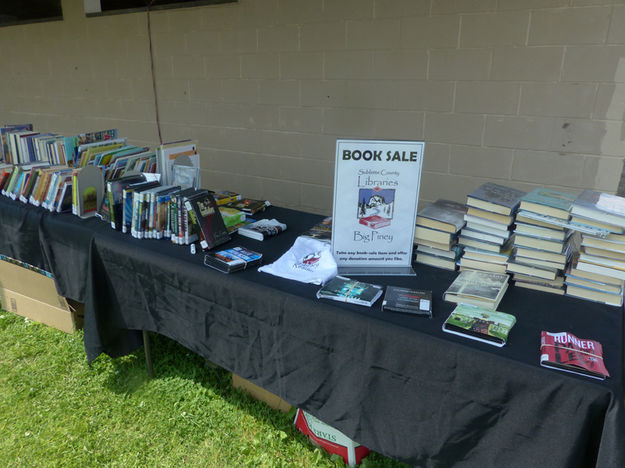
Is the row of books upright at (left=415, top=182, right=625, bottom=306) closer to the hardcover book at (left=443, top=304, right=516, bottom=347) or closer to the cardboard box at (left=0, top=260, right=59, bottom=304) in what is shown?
the hardcover book at (left=443, top=304, right=516, bottom=347)

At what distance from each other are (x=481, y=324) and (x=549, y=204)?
1.54 feet

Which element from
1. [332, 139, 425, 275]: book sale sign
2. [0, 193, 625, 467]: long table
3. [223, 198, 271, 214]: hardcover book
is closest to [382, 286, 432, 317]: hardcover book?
[0, 193, 625, 467]: long table

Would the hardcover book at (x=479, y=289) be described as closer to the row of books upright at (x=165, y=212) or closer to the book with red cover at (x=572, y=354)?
the book with red cover at (x=572, y=354)

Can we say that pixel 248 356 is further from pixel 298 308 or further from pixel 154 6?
pixel 154 6

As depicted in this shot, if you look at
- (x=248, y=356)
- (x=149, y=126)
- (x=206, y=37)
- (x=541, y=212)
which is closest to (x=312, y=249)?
(x=248, y=356)

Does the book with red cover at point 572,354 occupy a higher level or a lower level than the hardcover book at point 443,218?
lower

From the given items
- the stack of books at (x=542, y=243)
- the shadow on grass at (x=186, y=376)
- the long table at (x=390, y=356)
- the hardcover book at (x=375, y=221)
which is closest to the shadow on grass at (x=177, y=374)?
the shadow on grass at (x=186, y=376)

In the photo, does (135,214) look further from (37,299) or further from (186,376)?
(37,299)

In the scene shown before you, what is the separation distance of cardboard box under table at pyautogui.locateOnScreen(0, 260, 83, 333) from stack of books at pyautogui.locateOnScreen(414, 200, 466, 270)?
190 centimetres

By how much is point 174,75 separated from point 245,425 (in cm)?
278

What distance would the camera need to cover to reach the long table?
1075 mm

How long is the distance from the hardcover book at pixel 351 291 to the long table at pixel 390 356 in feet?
0.10

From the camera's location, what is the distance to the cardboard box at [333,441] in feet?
5.42

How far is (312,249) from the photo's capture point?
169 cm
